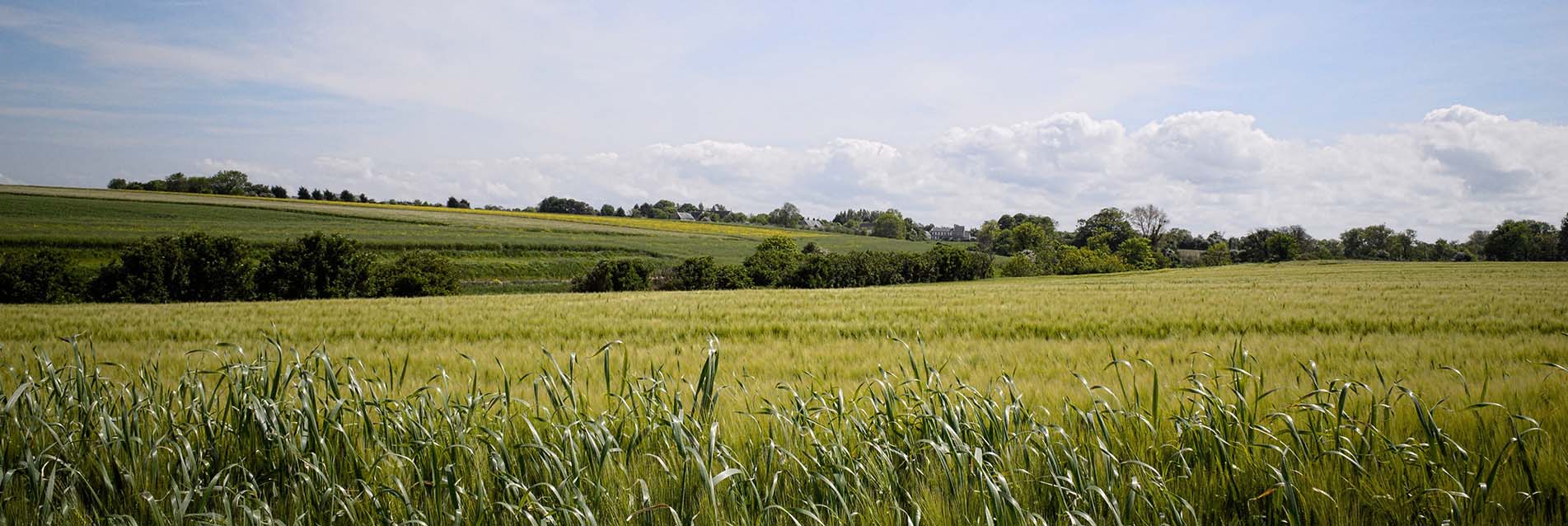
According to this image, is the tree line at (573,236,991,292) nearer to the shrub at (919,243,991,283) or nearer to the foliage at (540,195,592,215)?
the shrub at (919,243,991,283)

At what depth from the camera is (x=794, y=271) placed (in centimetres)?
5175

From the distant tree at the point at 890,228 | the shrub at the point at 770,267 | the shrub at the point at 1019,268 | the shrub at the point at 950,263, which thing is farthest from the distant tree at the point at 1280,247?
the shrub at the point at 770,267

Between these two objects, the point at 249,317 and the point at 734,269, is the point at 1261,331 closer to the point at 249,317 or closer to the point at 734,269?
the point at 249,317

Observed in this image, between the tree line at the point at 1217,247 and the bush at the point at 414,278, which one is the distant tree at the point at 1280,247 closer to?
the tree line at the point at 1217,247

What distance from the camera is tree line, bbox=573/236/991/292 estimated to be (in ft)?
147

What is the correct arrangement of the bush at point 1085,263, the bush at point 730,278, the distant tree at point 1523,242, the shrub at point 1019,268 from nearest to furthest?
the bush at point 730,278 → the distant tree at point 1523,242 → the shrub at point 1019,268 → the bush at point 1085,263

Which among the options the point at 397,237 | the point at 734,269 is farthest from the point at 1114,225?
the point at 397,237

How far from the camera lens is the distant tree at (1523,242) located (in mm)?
66250

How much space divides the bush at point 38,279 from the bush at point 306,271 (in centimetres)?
750

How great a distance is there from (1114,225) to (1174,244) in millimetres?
13759

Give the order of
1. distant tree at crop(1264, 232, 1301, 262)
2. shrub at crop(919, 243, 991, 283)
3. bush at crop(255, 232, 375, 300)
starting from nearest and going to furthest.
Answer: bush at crop(255, 232, 375, 300), shrub at crop(919, 243, 991, 283), distant tree at crop(1264, 232, 1301, 262)

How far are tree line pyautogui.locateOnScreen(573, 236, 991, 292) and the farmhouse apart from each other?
333 ft

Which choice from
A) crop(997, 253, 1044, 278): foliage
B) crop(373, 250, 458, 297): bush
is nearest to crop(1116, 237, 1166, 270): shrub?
crop(997, 253, 1044, 278): foliage

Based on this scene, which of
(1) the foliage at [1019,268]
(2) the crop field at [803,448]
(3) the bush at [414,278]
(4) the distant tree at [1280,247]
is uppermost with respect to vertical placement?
(4) the distant tree at [1280,247]
